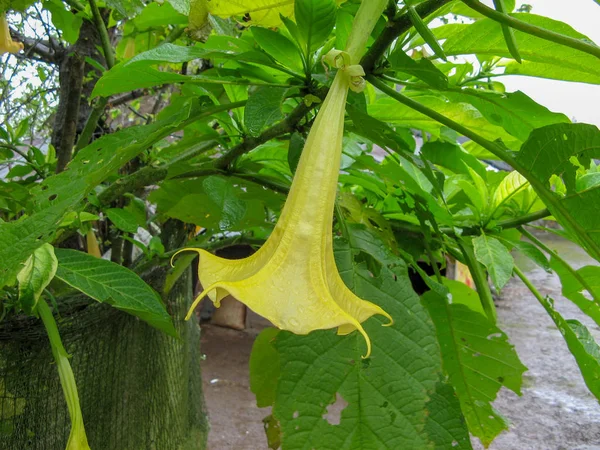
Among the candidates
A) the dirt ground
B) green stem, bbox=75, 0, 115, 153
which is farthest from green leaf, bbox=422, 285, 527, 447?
the dirt ground

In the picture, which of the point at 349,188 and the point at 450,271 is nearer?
the point at 349,188

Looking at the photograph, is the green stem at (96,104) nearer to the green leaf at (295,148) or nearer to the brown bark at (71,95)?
the brown bark at (71,95)

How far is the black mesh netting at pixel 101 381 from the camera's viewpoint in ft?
1.89

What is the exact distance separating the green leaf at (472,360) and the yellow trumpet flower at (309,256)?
349 millimetres

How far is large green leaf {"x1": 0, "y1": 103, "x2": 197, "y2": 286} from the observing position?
314 mm

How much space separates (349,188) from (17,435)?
20.2 inches

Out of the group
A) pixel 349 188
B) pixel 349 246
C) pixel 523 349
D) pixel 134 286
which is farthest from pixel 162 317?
pixel 523 349

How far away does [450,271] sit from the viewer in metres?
3.15

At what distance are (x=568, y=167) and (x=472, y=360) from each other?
276 millimetres

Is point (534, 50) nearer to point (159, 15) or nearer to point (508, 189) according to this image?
point (508, 189)

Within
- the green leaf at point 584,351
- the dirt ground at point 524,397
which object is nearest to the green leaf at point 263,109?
the green leaf at point 584,351

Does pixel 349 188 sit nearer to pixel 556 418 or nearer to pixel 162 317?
pixel 162 317

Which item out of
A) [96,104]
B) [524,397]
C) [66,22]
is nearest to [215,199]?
[96,104]

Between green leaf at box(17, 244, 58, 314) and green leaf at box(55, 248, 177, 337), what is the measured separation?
1.3 inches
